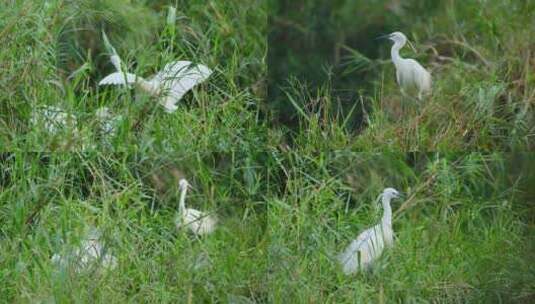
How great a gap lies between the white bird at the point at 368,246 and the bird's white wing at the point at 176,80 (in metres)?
0.51

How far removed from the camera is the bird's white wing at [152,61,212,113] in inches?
225

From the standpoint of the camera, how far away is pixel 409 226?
570 centimetres

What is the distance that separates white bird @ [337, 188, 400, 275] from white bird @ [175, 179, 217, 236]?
30 centimetres

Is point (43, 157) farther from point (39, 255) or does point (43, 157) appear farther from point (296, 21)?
point (296, 21)

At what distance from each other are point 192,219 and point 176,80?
0.32 meters

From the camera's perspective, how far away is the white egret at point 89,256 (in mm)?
5547

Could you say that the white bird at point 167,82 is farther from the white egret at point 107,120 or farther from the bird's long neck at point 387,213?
the bird's long neck at point 387,213

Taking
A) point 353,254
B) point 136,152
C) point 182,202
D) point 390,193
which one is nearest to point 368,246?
point 353,254

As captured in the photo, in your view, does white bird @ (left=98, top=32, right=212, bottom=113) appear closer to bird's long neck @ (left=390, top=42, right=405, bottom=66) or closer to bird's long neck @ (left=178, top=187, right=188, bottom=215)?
bird's long neck @ (left=178, top=187, right=188, bottom=215)

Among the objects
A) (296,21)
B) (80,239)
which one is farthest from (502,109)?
(80,239)

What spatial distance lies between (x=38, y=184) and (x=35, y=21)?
377 millimetres

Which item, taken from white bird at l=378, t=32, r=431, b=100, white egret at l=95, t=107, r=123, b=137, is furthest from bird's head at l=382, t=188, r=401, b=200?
white egret at l=95, t=107, r=123, b=137

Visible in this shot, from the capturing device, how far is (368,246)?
5.64 meters

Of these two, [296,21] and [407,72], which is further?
[296,21]
